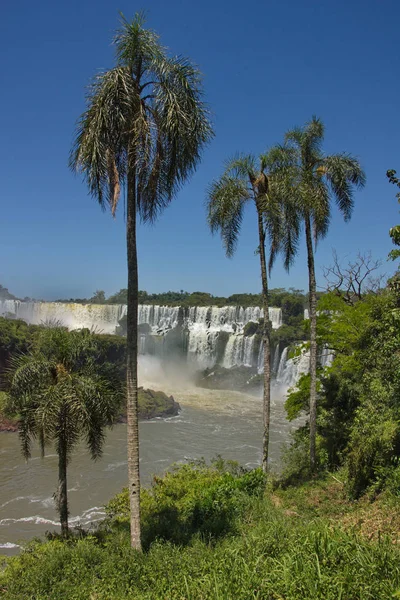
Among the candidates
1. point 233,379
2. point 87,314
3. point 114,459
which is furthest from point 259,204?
point 87,314

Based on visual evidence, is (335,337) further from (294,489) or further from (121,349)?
(121,349)

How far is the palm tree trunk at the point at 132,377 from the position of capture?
21.3 feet

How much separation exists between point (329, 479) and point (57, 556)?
19.8ft

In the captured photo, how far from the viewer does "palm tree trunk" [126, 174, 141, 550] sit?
21.3ft

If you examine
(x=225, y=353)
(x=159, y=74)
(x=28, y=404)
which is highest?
(x=159, y=74)

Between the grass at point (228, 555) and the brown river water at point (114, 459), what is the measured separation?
5.34 m

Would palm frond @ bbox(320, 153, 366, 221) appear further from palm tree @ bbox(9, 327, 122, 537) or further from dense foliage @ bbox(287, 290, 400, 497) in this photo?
palm tree @ bbox(9, 327, 122, 537)

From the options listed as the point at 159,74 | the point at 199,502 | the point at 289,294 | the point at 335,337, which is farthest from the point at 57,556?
the point at 289,294

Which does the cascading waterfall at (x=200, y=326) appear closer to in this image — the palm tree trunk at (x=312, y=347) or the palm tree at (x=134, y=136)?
the palm tree trunk at (x=312, y=347)

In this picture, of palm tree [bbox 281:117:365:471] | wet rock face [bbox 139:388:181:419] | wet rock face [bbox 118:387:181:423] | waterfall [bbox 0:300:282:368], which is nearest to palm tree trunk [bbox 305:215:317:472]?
palm tree [bbox 281:117:365:471]

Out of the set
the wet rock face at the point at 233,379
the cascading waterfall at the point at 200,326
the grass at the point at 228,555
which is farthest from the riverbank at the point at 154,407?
the grass at the point at 228,555

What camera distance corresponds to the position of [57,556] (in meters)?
6.54

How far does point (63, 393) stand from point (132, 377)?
6.22ft

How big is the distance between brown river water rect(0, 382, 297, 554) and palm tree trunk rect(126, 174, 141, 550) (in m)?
6.83
